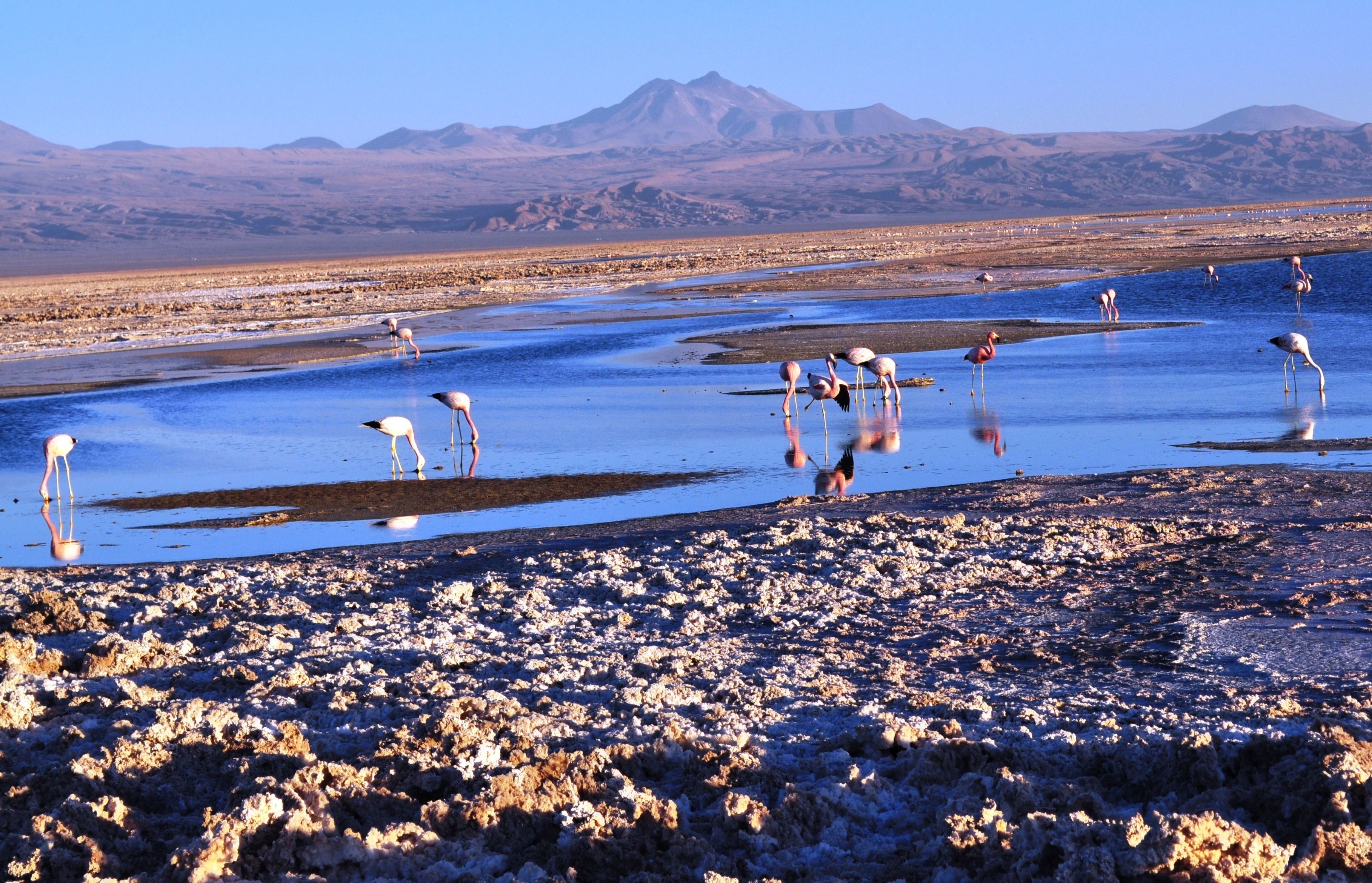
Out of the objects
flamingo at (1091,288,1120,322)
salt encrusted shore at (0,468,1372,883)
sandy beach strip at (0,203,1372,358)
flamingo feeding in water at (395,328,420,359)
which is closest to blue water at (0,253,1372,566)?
flamingo feeding in water at (395,328,420,359)

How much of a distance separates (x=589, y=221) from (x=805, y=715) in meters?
175

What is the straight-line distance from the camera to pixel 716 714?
238 inches

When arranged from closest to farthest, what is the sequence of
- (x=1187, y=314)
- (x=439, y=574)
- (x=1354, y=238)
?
(x=439, y=574) → (x=1187, y=314) → (x=1354, y=238)

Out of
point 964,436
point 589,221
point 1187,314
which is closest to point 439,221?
point 589,221

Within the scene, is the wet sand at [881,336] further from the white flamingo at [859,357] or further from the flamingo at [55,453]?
the flamingo at [55,453]

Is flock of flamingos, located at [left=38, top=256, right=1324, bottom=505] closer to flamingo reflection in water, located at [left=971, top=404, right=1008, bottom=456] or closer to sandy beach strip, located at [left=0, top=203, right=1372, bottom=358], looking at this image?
flamingo reflection in water, located at [left=971, top=404, right=1008, bottom=456]

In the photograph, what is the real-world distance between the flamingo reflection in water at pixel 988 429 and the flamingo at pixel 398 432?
6.23 meters

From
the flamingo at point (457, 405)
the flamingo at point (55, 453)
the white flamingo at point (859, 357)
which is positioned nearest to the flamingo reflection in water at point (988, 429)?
the white flamingo at point (859, 357)

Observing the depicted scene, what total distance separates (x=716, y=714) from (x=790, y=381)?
13.5m

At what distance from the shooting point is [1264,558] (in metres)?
8.80

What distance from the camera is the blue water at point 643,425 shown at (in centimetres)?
1311

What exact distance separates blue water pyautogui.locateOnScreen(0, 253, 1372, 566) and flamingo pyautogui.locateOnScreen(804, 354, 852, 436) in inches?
7.3

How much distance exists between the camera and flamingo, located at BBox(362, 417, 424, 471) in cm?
1538

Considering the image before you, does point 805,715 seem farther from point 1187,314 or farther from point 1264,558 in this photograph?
Answer: point 1187,314
